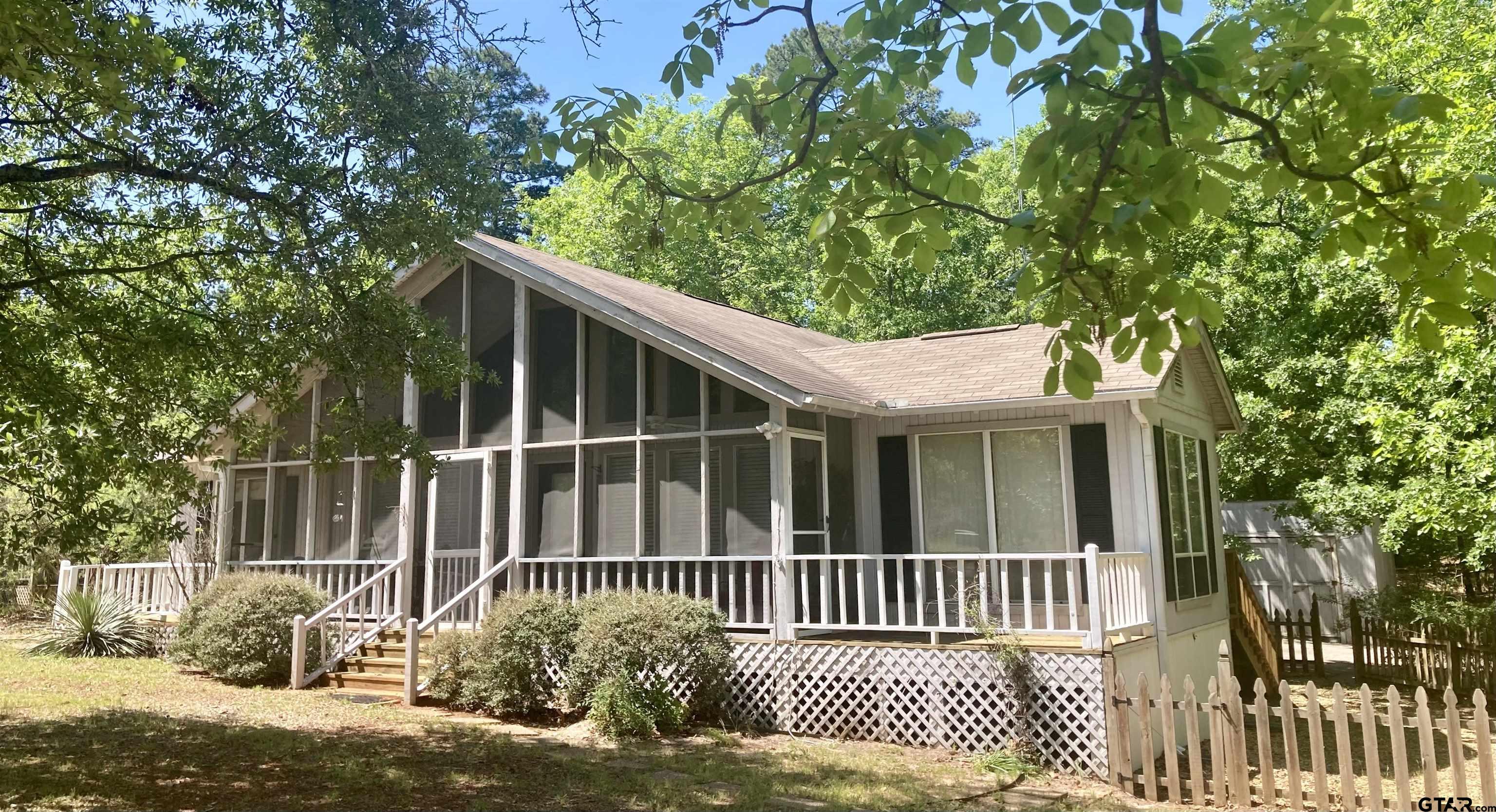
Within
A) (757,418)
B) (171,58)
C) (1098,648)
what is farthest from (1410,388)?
(171,58)

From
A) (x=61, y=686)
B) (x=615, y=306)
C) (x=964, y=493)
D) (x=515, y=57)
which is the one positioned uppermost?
(x=515, y=57)

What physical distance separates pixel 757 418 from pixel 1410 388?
8.99 meters

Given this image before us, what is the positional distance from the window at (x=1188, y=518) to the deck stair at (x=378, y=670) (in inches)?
366

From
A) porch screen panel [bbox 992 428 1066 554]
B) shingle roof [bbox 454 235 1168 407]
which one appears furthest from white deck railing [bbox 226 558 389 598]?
porch screen panel [bbox 992 428 1066 554]

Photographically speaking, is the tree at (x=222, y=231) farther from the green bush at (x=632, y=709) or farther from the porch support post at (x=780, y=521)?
the porch support post at (x=780, y=521)

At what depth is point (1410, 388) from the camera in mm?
14234

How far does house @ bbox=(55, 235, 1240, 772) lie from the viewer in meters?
11.1

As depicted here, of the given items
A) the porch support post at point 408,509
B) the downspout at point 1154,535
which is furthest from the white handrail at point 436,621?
the downspout at point 1154,535

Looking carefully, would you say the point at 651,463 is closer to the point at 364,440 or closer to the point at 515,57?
the point at 364,440

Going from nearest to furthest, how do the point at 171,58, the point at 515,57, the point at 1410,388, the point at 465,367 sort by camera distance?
the point at 171,58 → the point at 515,57 → the point at 465,367 → the point at 1410,388

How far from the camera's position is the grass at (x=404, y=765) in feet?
26.5

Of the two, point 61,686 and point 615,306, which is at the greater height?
point 615,306

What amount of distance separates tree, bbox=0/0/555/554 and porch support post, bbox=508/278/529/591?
3330 millimetres

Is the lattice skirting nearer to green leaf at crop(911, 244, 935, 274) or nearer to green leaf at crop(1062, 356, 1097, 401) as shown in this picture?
green leaf at crop(911, 244, 935, 274)
